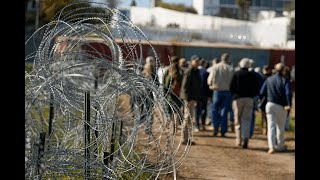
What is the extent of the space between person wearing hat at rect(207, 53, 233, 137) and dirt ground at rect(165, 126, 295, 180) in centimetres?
39

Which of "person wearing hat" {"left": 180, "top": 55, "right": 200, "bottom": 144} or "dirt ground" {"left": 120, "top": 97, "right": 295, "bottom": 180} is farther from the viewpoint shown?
"person wearing hat" {"left": 180, "top": 55, "right": 200, "bottom": 144}

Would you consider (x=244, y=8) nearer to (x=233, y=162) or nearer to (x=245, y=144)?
(x=245, y=144)

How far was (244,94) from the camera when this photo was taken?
1162 cm

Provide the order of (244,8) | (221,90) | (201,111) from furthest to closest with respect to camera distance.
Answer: (244,8)
(201,111)
(221,90)

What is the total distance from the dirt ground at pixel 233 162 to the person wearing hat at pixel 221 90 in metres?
0.39

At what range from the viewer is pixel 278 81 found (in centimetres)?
1112

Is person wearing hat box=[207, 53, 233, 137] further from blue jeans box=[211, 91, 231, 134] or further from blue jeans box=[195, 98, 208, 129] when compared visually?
blue jeans box=[195, 98, 208, 129]

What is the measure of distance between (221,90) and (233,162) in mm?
2734

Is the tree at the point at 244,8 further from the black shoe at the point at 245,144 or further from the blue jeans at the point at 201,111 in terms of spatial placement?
the black shoe at the point at 245,144

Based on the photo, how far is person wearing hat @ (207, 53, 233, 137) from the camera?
12.7 m

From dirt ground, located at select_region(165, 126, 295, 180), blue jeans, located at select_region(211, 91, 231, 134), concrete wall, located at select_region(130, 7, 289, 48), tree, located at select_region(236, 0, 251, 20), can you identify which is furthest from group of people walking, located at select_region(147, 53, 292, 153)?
tree, located at select_region(236, 0, 251, 20)

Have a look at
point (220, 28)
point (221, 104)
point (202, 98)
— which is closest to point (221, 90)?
point (221, 104)
